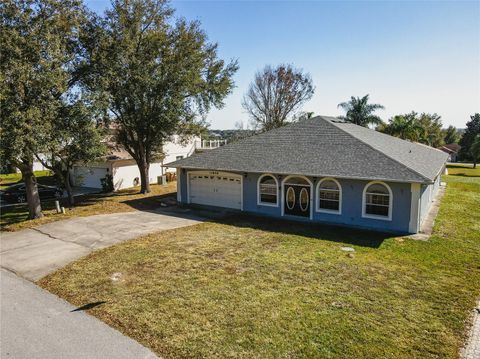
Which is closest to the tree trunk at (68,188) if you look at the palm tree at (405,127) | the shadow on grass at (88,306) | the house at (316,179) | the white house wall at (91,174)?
the white house wall at (91,174)

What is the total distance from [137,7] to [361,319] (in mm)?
22138

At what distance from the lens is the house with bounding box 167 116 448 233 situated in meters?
14.2

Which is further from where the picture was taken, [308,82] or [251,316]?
[308,82]

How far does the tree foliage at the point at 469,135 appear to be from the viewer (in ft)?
224

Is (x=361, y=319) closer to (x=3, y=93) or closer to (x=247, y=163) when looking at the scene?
(x=247, y=163)

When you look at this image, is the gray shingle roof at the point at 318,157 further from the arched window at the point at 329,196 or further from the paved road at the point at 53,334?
the paved road at the point at 53,334

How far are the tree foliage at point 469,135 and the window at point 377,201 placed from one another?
65166 millimetres

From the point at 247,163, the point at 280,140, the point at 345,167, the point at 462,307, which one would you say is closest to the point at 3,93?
the point at 247,163

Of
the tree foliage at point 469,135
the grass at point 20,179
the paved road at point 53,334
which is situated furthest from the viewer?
the tree foliage at point 469,135

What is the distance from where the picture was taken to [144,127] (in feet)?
79.0

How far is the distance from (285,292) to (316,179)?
26.1ft

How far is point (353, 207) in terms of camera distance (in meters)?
15.2

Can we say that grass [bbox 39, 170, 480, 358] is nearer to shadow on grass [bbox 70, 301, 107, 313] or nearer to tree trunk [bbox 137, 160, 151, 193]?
shadow on grass [bbox 70, 301, 107, 313]

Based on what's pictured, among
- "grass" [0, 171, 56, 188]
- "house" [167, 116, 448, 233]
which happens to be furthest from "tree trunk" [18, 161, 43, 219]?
"grass" [0, 171, 56, 188]
